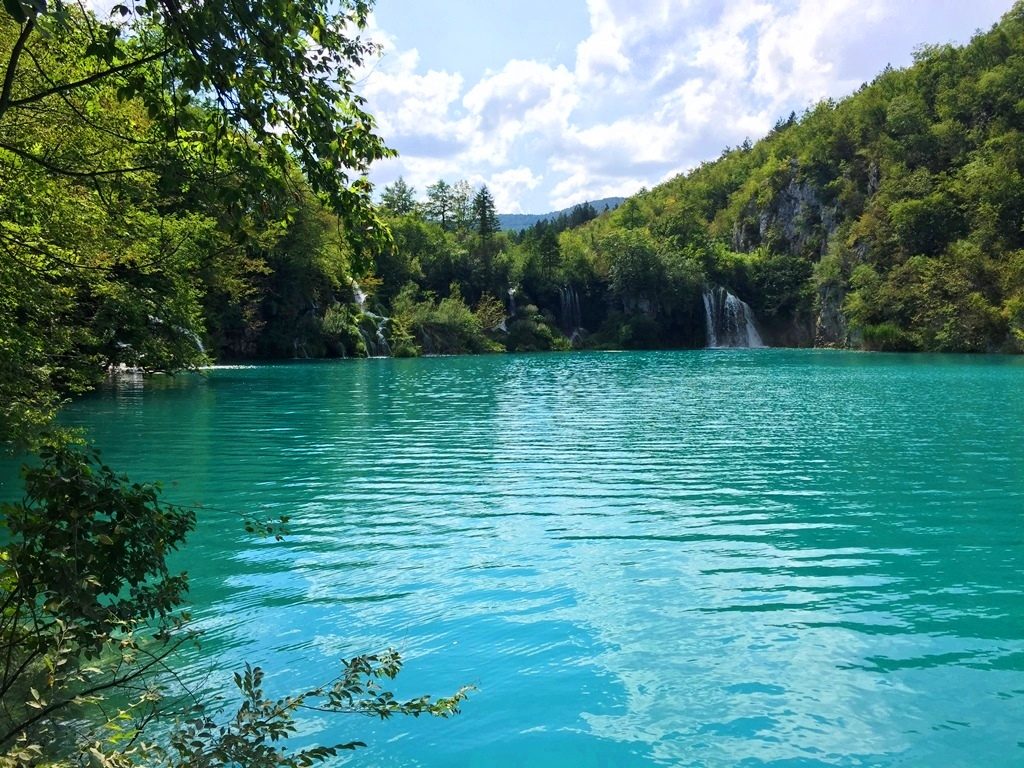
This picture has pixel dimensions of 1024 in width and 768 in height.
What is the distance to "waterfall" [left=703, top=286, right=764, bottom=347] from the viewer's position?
7838cm

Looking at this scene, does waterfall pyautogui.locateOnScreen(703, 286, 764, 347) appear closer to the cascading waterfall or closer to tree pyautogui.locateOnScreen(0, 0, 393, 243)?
the cascading waterfall

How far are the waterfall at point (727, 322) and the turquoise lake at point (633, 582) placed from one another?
61.1m

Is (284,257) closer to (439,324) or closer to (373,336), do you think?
(373,336)

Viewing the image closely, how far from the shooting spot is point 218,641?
242 inches

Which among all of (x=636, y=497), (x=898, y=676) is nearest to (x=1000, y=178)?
(x=636, y=497)

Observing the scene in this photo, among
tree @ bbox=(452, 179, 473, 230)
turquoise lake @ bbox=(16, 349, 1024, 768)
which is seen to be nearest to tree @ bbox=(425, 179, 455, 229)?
tree @ bbox=(452, 179, 473, 230)

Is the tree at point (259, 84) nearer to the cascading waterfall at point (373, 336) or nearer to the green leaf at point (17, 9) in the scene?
the green leaf at point (17, 9)

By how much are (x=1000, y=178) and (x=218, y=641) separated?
2803 inches

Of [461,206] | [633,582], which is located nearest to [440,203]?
[461,206]

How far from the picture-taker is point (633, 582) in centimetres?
761

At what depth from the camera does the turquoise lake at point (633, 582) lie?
495cm

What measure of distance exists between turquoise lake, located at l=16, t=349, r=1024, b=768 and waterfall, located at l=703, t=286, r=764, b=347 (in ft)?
201

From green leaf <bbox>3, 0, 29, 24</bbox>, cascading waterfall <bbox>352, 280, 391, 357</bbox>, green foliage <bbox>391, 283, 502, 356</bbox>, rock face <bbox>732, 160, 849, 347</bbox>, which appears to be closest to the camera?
green leaf <bbox>3, 0, 29, 24</bbox>

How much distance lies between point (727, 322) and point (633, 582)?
247 ft
